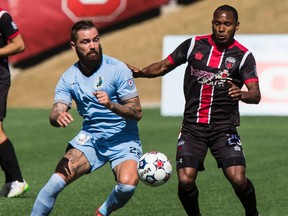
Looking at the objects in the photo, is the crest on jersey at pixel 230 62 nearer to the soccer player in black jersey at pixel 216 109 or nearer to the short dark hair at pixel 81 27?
the soccer player in black jersey at pixel 216 109

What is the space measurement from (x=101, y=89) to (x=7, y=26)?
9.00 feet

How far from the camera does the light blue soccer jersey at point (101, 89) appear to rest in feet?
27.8

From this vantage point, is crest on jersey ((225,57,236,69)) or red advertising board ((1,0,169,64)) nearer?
crest on jersey ((225,57,236,69))

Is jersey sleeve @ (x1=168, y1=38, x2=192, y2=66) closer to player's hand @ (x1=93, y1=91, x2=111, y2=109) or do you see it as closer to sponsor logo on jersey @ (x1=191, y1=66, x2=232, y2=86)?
sponsor logo on jersey @ (x1=191, y1=66, x2=232, y2=86)

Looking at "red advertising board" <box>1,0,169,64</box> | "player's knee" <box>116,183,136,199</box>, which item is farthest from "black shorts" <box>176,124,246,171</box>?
"red advertising board" <box>1,0,169,64</box>

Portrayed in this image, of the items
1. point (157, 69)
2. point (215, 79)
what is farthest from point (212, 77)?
point (157, 69)

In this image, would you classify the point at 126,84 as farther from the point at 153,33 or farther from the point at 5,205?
the point at 153,33

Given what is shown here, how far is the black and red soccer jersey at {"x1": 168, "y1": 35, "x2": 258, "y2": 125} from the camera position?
884cm

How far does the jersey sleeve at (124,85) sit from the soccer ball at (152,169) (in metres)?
0.61

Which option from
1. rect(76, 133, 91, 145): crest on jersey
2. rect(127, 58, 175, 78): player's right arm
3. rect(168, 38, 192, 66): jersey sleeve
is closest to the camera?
rect(76, 133, 91, 145): crest on jersey

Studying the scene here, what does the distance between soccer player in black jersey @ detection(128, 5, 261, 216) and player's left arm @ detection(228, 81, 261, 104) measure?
0.01 meters

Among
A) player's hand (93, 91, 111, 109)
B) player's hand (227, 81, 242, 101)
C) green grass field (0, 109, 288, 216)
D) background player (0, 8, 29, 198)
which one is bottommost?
green grass field (0, 109, 288, 216)

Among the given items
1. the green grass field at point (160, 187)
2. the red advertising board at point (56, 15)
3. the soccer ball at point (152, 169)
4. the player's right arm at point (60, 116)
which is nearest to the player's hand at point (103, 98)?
the player's right arm at point (60, 116)

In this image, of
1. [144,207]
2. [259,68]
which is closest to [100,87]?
[144,207]
